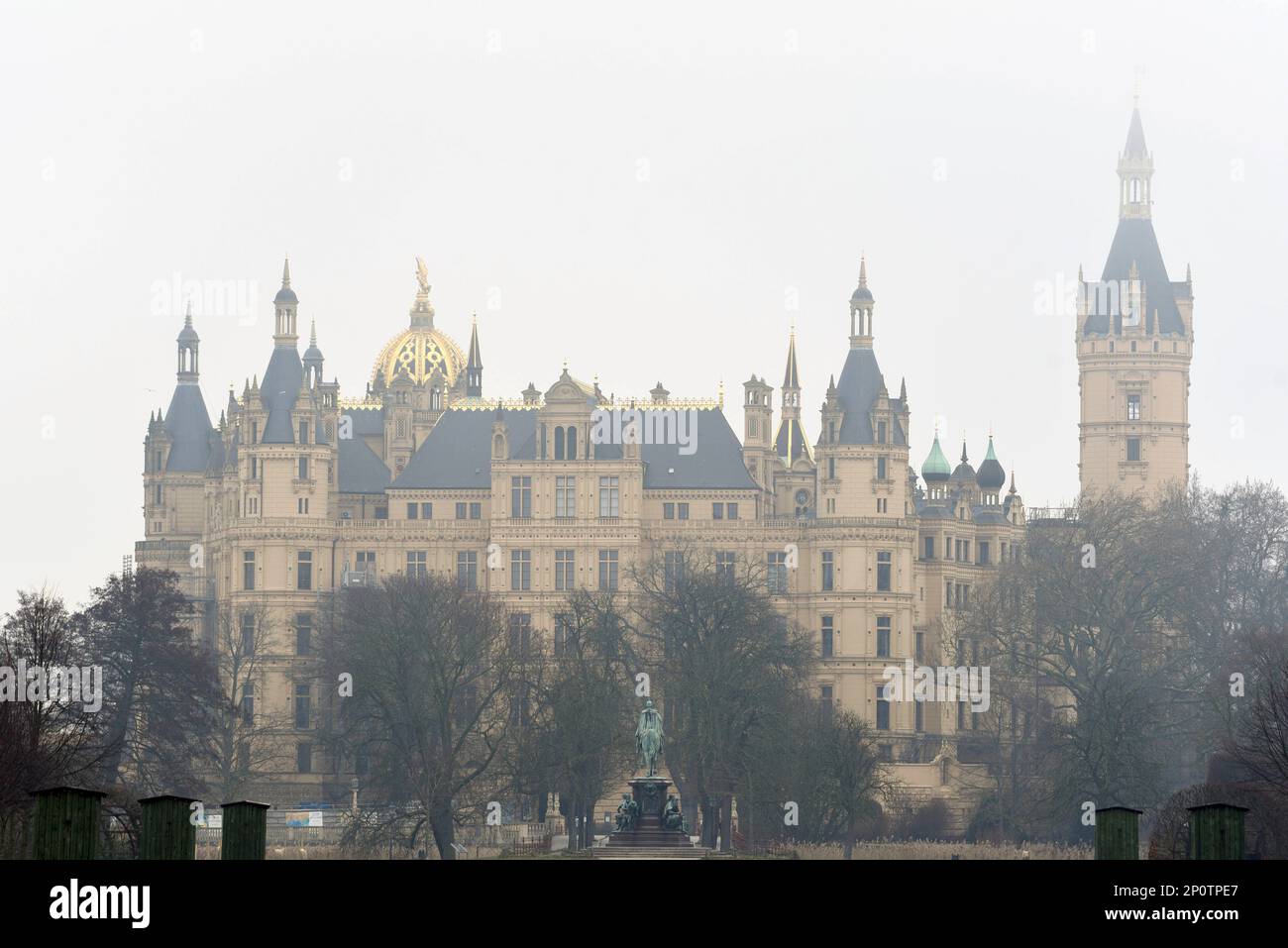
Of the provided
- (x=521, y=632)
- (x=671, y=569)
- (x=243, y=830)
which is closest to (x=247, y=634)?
(x=671, y=569)

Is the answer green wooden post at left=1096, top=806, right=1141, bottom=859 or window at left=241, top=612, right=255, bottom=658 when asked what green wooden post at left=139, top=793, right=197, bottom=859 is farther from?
window at left=241, top=612, right=255, bottom=658

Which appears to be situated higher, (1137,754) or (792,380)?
(792,380)

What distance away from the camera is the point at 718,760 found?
9662 centimetres

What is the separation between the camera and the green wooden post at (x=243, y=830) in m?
22.5

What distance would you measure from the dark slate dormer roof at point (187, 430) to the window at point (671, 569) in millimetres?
27356

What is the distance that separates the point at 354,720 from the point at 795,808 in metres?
14.5

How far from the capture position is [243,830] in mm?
22672

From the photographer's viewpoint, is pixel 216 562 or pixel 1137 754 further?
pixel 216 562

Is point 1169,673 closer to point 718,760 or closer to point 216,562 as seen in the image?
point 718,760

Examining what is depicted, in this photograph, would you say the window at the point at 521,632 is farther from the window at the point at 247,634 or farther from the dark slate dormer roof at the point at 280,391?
the dark slate dormer roof at the point at 280,391

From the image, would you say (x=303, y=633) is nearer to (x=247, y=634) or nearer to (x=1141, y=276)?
(x=247, y=634)

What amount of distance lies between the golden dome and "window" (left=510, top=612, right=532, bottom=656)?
98.3 feet
